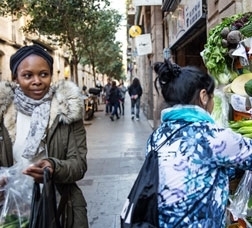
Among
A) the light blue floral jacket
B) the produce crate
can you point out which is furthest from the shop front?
the light blue floral jacket

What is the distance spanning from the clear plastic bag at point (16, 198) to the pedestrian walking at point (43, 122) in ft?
0.27

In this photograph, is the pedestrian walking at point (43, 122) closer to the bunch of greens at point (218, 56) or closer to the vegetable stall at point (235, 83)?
the vegetable stall at point (235, 83)

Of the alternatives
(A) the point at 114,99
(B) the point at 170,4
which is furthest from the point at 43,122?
(A) the point at 114,99

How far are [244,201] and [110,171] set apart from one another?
605 cm

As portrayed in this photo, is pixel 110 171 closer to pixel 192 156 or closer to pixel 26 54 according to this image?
pixel 26 54

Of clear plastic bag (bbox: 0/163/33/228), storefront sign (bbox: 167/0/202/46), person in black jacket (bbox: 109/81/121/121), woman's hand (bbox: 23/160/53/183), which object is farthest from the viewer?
person in black jacket (bbox: 109/81/121/121)

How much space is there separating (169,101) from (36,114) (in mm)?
759

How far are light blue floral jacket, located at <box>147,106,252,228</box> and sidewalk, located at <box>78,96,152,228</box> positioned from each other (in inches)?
135

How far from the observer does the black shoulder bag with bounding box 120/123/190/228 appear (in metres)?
2.03

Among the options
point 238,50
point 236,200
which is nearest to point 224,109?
point 238,50

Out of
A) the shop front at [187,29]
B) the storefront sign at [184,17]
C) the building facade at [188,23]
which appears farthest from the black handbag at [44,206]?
the storefront sign at [184,17]

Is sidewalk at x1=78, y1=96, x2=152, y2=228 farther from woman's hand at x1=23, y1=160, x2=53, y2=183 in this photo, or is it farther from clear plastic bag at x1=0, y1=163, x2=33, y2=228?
woman's hand at x1=23, y1=160, x2=53, y2=183

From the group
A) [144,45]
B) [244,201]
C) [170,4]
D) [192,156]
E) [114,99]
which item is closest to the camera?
[192,156]

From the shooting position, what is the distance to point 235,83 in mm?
2971
